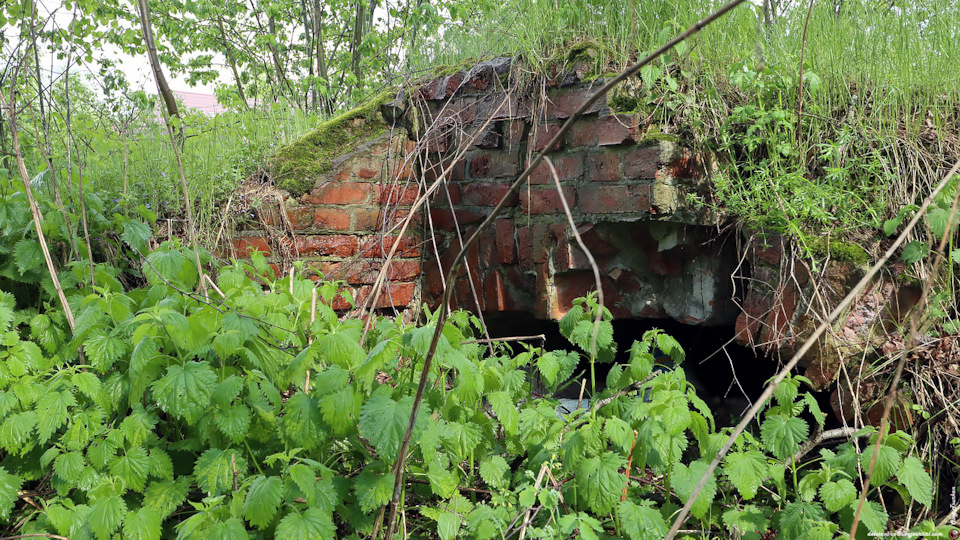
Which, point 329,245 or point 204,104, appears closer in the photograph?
point 329,245

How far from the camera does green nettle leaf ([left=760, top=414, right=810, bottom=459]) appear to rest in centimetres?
135

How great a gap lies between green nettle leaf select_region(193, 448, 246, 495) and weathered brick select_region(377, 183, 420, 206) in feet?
4.63

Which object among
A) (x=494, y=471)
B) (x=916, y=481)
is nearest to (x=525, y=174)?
(x=494, y=471)

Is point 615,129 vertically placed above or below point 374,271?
above

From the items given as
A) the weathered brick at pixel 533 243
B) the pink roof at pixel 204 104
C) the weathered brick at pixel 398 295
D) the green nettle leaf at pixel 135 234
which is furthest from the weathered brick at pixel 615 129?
the pink roof at pixel 204 104

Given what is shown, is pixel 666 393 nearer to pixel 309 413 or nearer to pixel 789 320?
pixel 789 320

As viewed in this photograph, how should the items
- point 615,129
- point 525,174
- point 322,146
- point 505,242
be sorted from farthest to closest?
point 322,146, point 505,242, point 615,129, point 525,174

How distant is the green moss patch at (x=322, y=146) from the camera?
2516 mm

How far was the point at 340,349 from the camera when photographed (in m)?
1.33

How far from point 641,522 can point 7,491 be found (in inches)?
56.5

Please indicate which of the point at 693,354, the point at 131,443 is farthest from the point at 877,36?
the point at 131,443

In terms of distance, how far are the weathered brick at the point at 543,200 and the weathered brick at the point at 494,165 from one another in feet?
0.50

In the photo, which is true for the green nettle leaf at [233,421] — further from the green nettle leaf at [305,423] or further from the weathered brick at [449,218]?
the weathered brick at [449,218]

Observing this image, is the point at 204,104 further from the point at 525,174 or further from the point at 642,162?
the point at 525,174
